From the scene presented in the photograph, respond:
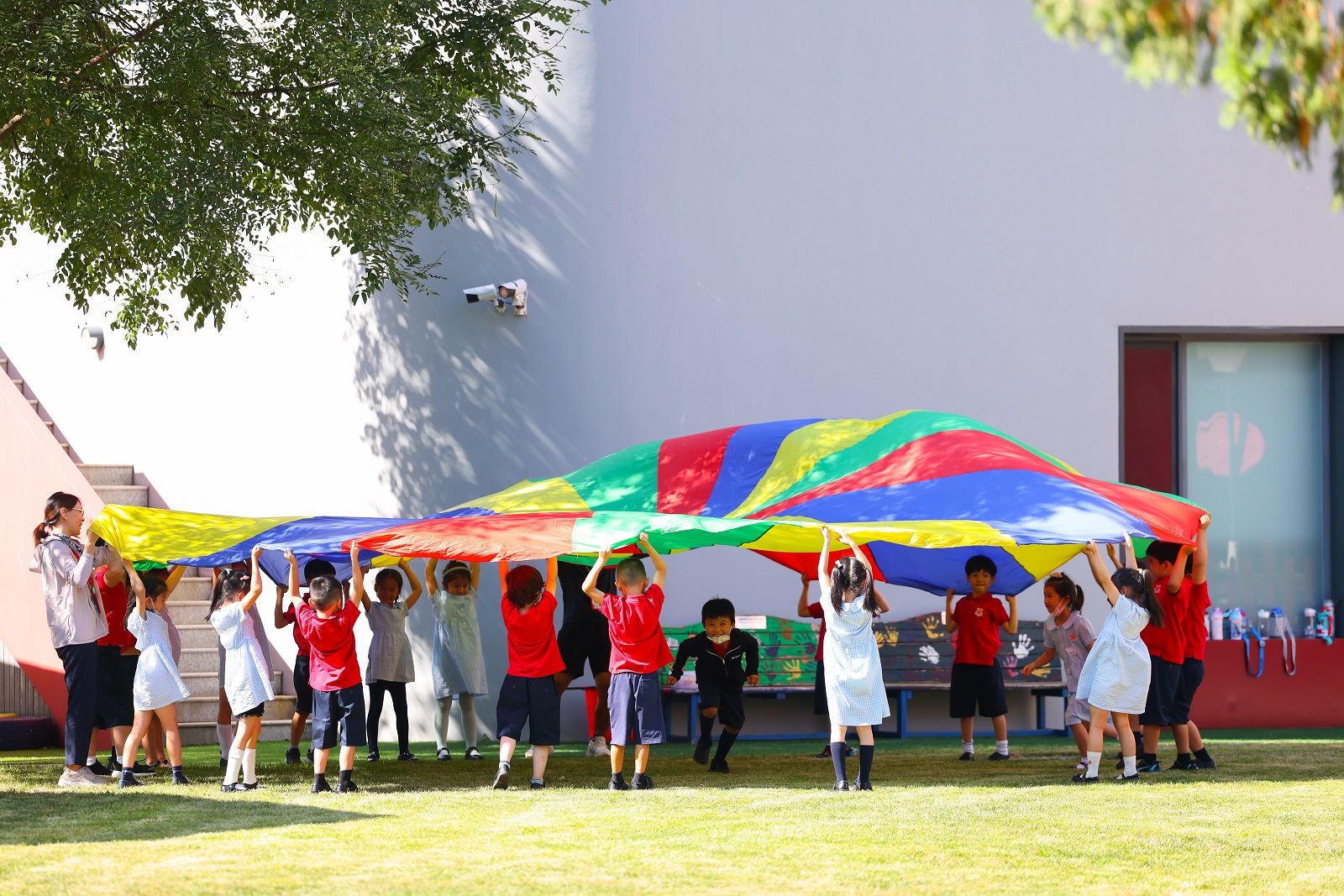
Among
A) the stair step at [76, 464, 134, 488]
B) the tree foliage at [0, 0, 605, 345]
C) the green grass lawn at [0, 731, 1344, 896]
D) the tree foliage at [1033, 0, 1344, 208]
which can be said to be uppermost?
the tree foliage at [0, 0, 605, 345]

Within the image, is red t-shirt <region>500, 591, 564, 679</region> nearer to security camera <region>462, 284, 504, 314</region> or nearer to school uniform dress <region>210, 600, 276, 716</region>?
school uniform dress <region>210, 600, 276, 716</region>

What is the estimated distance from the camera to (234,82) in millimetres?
8328

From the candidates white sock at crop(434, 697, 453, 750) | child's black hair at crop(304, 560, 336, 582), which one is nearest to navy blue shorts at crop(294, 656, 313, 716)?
child's black hair at crop(304, 560, 336, 582)

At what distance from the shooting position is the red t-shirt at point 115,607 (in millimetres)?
8195

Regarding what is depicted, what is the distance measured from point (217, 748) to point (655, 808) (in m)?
4.51

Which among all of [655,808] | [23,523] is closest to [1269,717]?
[655,808]

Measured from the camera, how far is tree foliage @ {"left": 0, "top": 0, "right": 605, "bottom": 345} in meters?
8.00

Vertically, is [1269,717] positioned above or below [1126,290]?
below

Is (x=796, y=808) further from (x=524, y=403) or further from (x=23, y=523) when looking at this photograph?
Answer: (x=23, y=523)

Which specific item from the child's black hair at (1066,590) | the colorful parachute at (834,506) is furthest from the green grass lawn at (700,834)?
the colorful parachute at (834,506)

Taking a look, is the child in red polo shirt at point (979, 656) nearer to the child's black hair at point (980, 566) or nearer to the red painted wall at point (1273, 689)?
the child's black hair at point (980, 566)

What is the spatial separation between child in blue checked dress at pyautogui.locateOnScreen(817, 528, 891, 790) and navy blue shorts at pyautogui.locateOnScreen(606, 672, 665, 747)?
0.85 metres

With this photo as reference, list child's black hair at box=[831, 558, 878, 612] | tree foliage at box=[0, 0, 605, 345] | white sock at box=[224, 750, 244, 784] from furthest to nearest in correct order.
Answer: tree foliage at box=[0, 0, 605, 345], white sock at box=[224, 750, 244, 784], child's black hair at box=[831, 558, 878, 612]

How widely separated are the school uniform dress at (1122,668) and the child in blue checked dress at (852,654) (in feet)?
3.65
